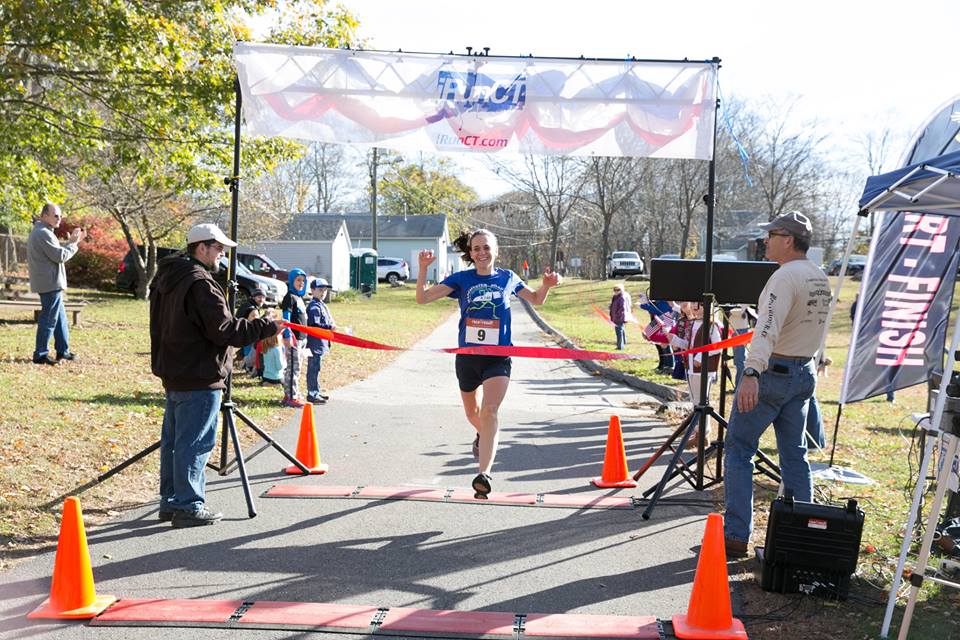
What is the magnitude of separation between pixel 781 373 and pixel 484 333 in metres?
2.34

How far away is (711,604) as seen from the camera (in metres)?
4.24

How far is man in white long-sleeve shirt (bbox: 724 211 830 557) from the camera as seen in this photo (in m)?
5.09

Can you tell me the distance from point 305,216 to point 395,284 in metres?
9.44

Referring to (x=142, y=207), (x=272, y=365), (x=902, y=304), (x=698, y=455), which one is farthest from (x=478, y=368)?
(x=142, y=207)

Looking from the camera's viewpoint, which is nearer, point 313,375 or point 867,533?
point 867,533

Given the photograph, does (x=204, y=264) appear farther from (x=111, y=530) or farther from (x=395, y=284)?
(x=395, y=284)

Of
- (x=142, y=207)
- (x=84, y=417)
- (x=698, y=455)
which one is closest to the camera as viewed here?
(x=698, y=455)

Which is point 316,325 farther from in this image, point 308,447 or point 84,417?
point 308,447

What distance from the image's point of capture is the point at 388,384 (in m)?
14.1

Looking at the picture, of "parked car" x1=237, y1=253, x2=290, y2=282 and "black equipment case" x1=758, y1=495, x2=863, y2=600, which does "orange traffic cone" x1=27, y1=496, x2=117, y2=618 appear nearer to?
"black equipment case" x1=758, y1=495, x2=863, y2=600

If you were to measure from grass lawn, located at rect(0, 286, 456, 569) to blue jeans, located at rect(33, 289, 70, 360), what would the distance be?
34 cm

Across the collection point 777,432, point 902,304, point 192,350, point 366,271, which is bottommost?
point 777,432

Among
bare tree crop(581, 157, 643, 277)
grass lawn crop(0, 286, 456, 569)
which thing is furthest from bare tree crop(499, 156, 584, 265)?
grass lawn crop(0, 286, 456, 569)

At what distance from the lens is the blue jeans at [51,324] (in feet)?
38.9
